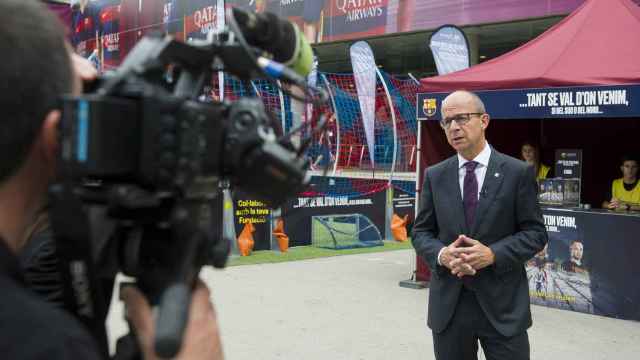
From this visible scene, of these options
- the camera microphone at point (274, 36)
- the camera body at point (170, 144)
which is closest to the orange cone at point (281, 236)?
the camera microphone at point (274, 36)

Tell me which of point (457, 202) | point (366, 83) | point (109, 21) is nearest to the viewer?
point (457, 202)

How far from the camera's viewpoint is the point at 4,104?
1.03 meters

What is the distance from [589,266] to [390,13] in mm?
16341

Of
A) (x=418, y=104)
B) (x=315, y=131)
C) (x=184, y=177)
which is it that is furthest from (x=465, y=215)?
(x=418, y=104)

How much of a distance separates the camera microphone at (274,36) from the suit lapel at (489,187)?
2.60 meters

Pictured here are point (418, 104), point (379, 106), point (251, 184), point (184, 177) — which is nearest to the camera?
point (184, 177)

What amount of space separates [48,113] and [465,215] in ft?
10.7

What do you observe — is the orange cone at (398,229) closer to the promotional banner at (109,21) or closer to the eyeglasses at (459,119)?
the eyeglasses at (459,119)

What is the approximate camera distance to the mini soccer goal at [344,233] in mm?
12961

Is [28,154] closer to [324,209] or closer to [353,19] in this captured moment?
[324,209]

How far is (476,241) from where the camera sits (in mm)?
3918

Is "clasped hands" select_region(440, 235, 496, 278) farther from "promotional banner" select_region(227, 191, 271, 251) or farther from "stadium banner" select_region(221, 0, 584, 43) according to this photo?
"stadium banner" select_region(221, 0, 584, 43)

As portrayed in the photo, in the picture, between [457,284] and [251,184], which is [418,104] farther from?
[251,184]

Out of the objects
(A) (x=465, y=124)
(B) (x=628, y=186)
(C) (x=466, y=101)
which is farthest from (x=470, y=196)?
(B) (x=628, y=186)
